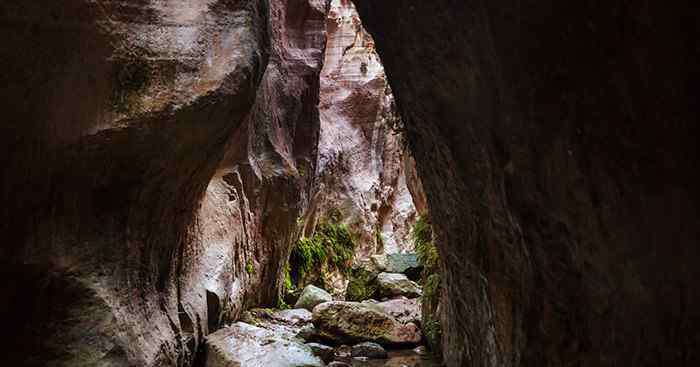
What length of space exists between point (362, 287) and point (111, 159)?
6.56m

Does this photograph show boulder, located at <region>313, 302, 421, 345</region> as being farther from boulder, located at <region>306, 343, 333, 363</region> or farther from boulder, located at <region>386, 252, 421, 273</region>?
boulder, located at <region>386, 252, 421, 273</region>

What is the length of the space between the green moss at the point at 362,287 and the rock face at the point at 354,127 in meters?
3.96

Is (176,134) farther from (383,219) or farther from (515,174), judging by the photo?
(383,219)

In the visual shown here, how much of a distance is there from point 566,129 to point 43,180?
352cm

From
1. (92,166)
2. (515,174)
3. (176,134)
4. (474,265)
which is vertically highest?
(176,134)

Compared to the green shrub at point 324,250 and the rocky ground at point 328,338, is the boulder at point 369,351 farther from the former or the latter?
the green shrub at point 324,250

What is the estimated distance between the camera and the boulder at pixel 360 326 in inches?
270

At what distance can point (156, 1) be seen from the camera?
4625 millimetres

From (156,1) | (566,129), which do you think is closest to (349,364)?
(156,1)

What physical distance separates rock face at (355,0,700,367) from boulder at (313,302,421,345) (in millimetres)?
3470

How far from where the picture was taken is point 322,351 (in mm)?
6219

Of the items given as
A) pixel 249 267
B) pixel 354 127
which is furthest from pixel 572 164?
pixel 354 127

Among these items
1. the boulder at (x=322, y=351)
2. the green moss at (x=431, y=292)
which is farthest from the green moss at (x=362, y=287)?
the boulder at (x=322, y=351)

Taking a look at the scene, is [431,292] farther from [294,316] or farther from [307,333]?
[294,316]
